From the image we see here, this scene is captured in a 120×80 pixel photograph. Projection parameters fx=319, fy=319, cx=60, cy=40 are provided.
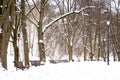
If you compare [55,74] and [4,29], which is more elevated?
[4,29]

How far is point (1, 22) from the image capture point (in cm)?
1770

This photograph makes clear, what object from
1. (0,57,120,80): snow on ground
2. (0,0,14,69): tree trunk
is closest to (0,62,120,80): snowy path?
(0,57,120,80): snow on ground

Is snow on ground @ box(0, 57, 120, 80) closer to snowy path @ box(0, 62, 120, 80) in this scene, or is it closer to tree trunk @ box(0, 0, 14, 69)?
snowy path @ box(0, 62, 120, 80)

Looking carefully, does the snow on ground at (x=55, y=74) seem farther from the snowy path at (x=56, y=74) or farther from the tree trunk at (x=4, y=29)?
the tree trunk at (x=4, y=29)

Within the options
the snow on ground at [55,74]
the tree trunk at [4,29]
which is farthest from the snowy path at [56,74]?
the tree trunk at [4,29]

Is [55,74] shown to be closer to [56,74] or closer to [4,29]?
[56,74]

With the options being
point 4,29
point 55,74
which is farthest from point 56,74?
point 4,29

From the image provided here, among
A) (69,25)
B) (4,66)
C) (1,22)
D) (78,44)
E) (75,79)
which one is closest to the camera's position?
(75,79)

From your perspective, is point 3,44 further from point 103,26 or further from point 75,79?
point 103,26

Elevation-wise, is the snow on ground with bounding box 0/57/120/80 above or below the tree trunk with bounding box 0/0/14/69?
below

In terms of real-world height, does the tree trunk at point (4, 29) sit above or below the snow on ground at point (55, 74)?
above

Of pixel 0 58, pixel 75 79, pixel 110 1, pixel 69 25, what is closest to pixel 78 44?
pixel 110 1

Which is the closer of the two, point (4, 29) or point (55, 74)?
point (55, 74)

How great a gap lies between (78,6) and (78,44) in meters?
16.0
